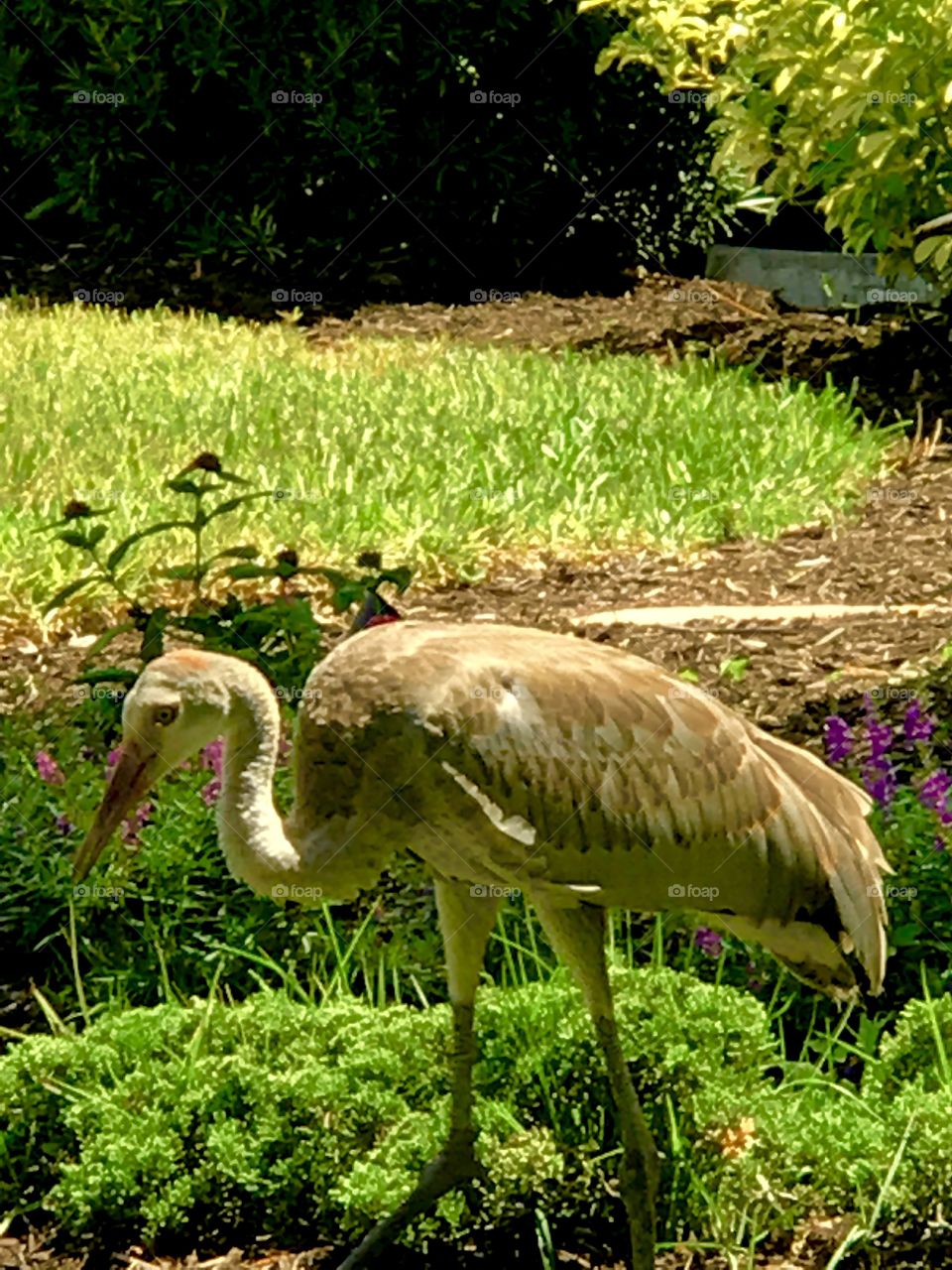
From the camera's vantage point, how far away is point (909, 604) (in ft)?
23.0

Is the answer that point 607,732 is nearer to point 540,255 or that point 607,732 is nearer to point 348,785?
point 348,785

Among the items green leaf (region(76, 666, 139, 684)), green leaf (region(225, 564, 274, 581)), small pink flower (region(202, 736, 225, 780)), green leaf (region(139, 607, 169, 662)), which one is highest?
green leaf (region(225, 564, 274, 581))

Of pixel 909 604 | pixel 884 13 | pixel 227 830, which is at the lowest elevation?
pixel 909 604

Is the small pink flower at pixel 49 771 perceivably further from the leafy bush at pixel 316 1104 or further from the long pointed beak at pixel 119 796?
the long pointed beak at pixel 119 796

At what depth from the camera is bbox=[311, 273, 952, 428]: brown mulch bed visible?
33.1 feet

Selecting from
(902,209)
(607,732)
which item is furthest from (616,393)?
(607,732)

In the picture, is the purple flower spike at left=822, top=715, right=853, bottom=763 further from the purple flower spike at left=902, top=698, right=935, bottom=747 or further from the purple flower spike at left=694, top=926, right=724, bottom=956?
the purple flower spike at left=694, top=926, right=724, bottom=956

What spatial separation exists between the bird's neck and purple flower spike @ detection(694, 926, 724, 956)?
4.22 feet

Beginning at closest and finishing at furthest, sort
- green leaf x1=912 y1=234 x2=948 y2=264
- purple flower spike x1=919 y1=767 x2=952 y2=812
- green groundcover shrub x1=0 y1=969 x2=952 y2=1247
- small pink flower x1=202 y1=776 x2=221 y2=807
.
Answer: green groundcover shrub x1=0 y1=969 x2=952 y2=1247 < purple flower spike x1=919 y1=767 x2=952 y2=812 < small pink flower x1=202 y1=776 x2=221 y2=807 < green leaf x1=912 y1=234 x2=948 y2=264

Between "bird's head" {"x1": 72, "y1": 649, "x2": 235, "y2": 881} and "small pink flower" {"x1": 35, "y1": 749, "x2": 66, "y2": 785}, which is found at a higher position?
"bird's head" {"x1": 72, "y1": 649, "x2": 235, "y2": 881}

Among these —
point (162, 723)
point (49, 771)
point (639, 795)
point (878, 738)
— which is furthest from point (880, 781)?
point (162, 723)

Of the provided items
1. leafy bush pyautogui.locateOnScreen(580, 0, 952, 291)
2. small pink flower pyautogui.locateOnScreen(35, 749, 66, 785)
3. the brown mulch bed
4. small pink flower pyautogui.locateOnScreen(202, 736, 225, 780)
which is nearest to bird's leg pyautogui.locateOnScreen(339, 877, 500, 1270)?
small pink flower pyautogui.locateOnScreen(202, 736, 225, 780)

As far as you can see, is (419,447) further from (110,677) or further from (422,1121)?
(422,1121)

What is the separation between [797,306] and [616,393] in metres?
2.92
